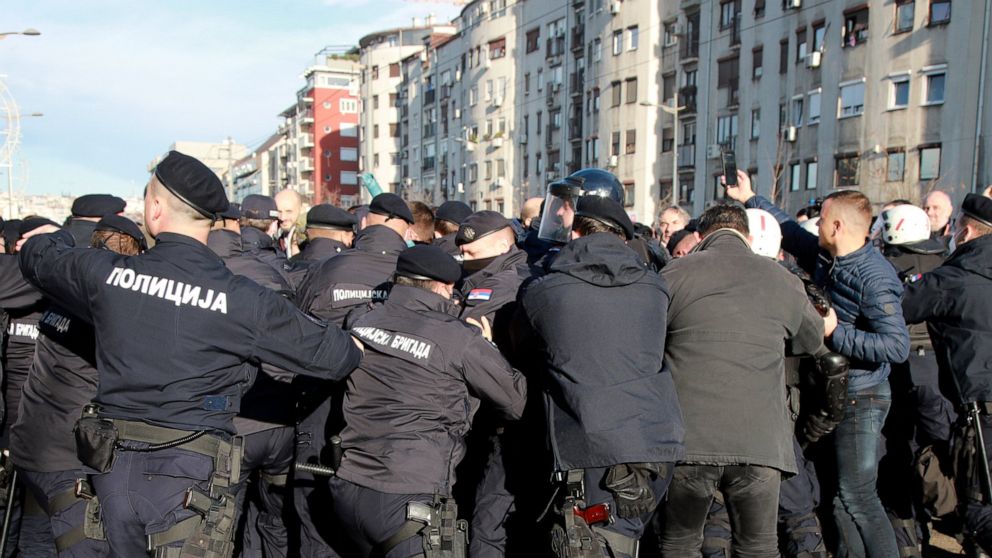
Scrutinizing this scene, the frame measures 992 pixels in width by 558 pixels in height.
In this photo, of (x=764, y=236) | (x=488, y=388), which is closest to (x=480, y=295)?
(x=488, y=388)

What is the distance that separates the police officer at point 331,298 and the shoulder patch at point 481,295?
0.73 meters

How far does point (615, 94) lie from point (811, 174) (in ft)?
46.9

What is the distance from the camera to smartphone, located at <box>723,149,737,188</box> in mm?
5535

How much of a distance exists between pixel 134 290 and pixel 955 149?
91.7ft

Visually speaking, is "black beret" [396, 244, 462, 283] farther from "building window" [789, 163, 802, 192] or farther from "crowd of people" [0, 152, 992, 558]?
"building window" [789, 163, 802, 192]

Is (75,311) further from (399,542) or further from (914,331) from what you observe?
(914,331)

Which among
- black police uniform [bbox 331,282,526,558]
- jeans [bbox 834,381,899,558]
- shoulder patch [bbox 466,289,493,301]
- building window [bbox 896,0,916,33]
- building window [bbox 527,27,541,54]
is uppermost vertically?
building window [bbox 527,27,541,54]

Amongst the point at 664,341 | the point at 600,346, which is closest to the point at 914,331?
the point at 664,341

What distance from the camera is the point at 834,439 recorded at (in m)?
5.14

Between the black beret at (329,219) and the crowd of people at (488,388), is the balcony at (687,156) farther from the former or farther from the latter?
the crowd of people at (488,388)

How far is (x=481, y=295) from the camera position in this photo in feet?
15.6

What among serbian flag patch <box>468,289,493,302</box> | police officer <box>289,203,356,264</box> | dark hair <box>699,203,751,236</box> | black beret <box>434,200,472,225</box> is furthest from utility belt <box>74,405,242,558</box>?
black beret <box>434,200,472,225</box>

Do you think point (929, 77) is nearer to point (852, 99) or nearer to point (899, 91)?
point (899, 91)

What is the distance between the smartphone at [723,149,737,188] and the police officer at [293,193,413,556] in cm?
222
